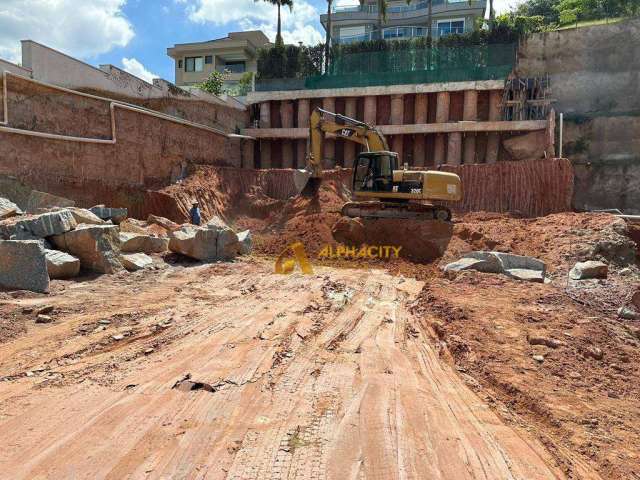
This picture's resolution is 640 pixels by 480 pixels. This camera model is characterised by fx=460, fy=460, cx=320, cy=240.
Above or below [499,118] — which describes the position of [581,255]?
below

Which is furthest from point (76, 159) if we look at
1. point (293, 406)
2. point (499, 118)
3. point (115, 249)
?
point (499, 118)

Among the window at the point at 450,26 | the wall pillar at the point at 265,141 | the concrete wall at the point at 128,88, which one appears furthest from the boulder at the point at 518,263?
the window at the point at 450,26

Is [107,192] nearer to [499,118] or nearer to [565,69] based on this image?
[499,118]

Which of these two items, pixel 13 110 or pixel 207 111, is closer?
pixel 13 110

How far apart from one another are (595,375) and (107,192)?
15.5 meters

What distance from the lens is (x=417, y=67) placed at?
2505 centimetres

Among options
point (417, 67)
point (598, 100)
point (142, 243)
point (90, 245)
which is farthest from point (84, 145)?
point (598, 100)

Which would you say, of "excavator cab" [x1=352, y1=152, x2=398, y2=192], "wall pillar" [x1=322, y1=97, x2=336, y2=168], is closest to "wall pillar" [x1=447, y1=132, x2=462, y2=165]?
"wall pillar" [x1=322, y1=97, x2=336, y2=168]

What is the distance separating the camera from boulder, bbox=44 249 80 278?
8.24m

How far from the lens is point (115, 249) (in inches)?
369

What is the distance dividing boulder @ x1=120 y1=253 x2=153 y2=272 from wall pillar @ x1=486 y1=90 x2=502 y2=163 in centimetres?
1751

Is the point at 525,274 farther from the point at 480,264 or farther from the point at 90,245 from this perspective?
the point at 90,245

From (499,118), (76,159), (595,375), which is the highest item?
(499,118)

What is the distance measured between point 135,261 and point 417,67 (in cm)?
2032
